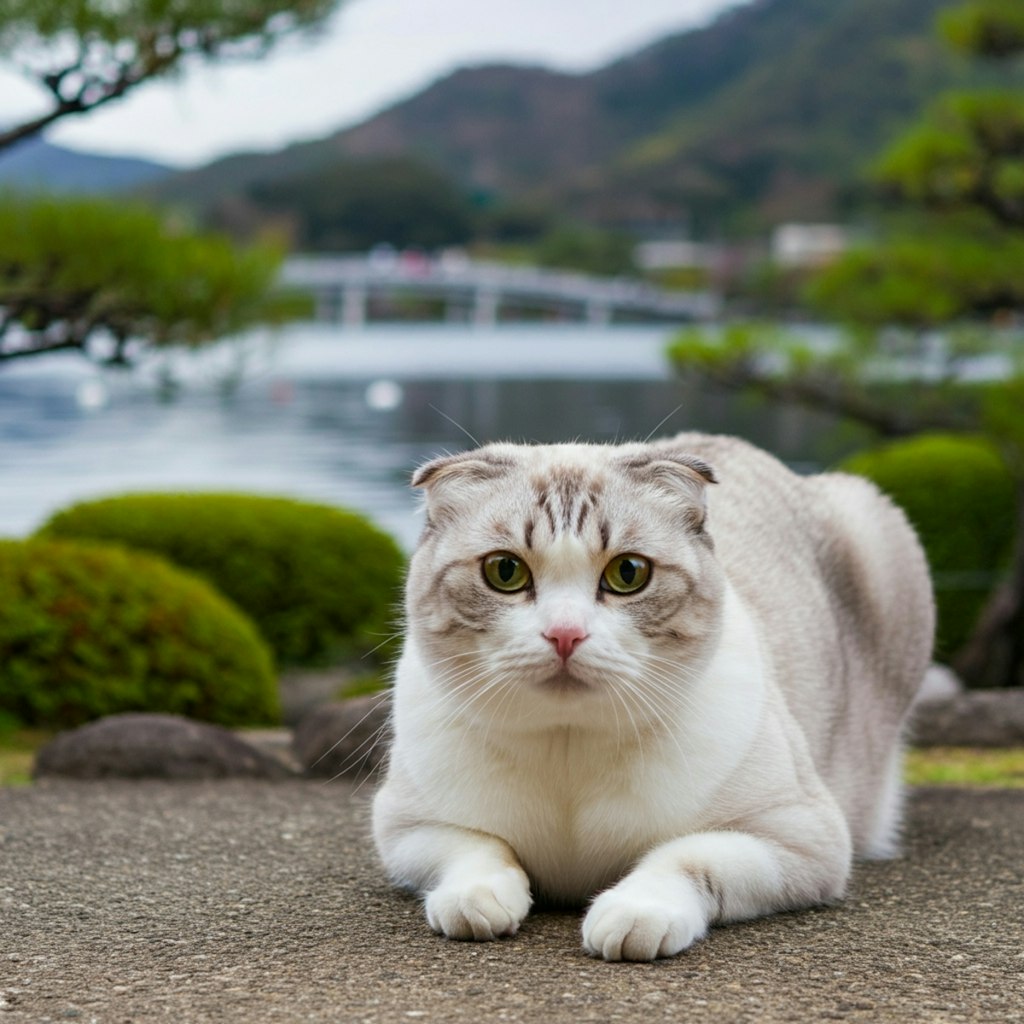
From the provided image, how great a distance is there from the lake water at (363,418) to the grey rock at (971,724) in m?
3.36

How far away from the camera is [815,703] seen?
321cm

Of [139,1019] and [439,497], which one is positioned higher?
[439,497]

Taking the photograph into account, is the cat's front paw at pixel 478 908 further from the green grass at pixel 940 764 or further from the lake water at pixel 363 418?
the lake water at pixel 363 418

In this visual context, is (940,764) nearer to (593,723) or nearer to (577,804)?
(577,804)

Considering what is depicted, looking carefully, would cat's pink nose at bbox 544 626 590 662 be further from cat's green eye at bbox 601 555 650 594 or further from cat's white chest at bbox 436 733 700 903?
cat's white chest at bbox 436 733 700 903

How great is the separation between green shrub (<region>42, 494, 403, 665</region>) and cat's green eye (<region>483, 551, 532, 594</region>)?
5046mm

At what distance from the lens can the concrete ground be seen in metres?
2.17

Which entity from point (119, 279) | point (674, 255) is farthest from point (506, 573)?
point (674, 255)

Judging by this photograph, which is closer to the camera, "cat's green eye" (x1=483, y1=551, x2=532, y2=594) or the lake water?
"cat's green eye" (x1=483, y1=551, x2=532, y2=594)

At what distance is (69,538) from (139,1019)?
5.76 meters

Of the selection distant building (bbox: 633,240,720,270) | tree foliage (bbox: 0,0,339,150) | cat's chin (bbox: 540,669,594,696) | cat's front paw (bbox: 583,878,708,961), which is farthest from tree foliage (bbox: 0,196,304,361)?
distant building (bbox: 633,240,720,270)

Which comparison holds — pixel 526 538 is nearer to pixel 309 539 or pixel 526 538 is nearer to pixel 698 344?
pixel 309 539

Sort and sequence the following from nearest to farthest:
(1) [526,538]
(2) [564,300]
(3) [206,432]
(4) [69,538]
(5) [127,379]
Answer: (1) [526,538]
(5) [127,379]
(4) [69,538]
(2) [564,300]
(3) [206,432]

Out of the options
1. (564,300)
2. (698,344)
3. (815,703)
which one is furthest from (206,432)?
(815,703)
